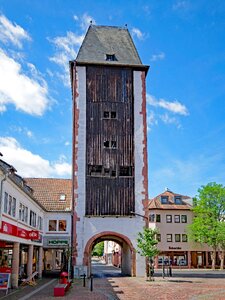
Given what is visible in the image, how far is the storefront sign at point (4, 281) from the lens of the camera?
936 inches

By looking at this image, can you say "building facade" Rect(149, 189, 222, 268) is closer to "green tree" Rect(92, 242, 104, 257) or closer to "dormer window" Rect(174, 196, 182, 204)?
"dormer window" Rect(174, 196, 182, 204)

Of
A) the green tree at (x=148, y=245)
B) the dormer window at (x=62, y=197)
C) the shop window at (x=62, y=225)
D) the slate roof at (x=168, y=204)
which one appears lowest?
the green tree at (x=148, y=245)

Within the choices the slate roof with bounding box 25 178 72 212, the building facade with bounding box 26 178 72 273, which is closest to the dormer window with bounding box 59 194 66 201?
the building facade with bounding box 26 178 72 273

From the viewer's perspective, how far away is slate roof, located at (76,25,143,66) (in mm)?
43969

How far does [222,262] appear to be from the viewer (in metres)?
59.1

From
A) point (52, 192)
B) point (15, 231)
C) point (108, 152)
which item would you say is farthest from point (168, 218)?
point (15, 231)

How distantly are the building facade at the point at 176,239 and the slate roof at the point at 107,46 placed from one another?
87.2 feet

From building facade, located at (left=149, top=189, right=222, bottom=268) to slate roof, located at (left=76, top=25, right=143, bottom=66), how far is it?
26565 millimetres

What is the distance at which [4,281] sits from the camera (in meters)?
24.0

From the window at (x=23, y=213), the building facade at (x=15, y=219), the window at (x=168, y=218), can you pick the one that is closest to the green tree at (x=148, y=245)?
the building facade at (x=15, y=219)

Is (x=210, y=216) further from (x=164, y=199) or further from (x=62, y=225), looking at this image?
(x=62, y=225)

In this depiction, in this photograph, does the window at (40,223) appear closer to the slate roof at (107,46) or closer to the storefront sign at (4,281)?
the storefront sign at (4,281)

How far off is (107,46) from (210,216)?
29.4m

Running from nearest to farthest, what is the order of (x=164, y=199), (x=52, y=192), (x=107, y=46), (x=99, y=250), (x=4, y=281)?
1. (x=4, y=281)
2. (x=107, y=46)
3. (x=52, y=192)
4. (x=164, y=199)
5. (x=99, y=250)
